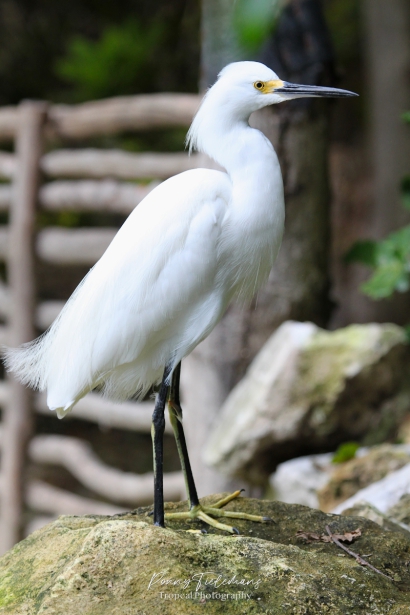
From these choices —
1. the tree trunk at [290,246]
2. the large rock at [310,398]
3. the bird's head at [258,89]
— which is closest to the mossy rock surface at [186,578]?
the bird's head at [258,89]

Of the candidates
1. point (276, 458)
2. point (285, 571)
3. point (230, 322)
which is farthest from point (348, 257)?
point (285, 571)

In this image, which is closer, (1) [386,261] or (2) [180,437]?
(2) [180,437]

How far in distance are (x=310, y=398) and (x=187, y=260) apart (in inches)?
51.5

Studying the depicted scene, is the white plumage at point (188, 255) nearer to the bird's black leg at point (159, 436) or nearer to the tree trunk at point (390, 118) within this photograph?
the bird's black leg at point (159, 436)

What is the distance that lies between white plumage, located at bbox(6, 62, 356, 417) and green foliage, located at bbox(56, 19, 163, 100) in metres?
4.27

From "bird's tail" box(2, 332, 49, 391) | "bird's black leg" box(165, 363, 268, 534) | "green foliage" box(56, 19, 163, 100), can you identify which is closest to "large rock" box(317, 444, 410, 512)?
"bird's black leg" box(165, 363, 268, 534)

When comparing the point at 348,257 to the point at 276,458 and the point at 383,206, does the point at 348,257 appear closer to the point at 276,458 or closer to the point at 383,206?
the point at 276,458

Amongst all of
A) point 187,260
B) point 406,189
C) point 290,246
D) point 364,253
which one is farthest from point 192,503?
point 406,189

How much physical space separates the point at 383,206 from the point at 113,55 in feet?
9.32

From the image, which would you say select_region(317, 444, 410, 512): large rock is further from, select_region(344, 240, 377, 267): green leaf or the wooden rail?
the wooden rail

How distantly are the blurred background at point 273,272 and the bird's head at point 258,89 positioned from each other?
10 cm

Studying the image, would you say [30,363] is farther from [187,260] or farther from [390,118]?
[390,118]

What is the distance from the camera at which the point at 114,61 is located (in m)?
5.79

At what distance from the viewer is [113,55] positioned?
5.73 meters
